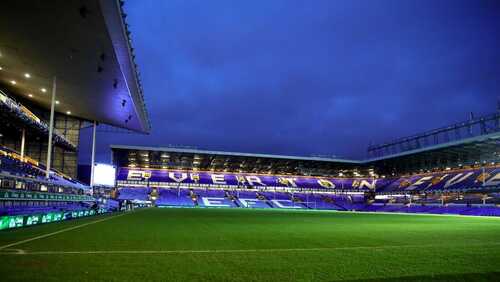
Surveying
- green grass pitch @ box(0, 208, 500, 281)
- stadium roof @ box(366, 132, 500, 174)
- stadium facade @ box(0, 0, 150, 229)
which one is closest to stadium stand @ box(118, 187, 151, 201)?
stadium facade @ box(0, 0, 150, 229)

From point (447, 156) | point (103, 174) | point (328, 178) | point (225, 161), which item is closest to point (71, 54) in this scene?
point (103, 174)

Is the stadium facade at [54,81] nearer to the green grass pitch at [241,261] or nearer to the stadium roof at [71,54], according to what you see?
the stadium roof at [71,54]

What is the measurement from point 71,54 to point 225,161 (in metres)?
60.3

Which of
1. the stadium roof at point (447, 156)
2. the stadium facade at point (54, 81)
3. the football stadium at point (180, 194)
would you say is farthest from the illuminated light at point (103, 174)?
the stadium roof at point (447, 156)

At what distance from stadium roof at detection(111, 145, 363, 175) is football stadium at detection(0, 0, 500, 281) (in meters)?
0.52

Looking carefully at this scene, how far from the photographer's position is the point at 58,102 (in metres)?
41.8

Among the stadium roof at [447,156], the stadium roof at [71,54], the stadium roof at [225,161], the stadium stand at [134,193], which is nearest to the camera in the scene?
the stadium roof at [71,54]

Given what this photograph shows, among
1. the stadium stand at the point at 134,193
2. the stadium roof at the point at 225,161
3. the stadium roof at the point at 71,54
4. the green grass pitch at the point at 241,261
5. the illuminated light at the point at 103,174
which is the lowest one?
the stadium stand at the point at 134,193

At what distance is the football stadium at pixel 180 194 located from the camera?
8.08 meters

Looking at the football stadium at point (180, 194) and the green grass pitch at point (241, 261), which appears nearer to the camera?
the green grass pitch at point (241, 261)

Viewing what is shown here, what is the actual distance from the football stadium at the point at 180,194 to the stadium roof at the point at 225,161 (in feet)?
1.71

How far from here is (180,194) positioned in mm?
78312

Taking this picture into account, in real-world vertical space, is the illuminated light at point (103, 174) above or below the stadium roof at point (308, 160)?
below

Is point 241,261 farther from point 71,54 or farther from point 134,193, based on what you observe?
point 134,193
